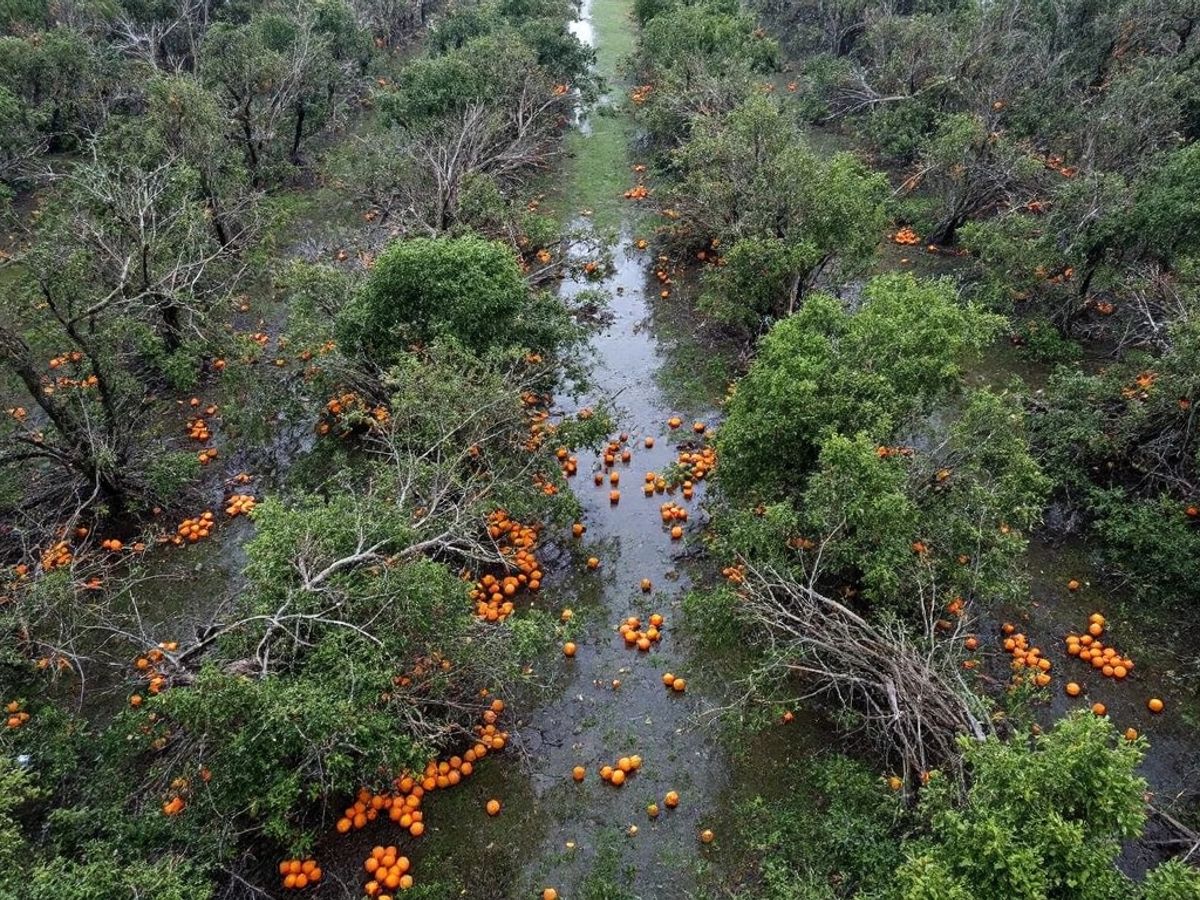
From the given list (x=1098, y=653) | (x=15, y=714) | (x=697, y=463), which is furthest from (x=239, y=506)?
(x=1098, y=653)

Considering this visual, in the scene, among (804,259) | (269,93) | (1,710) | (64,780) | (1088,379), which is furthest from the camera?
(269,93)

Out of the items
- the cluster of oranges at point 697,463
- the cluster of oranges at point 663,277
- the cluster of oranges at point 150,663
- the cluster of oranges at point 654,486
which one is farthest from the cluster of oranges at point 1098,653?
the cluster of oranges at point 150,663

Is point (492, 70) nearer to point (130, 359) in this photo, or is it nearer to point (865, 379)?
point (130, 359)

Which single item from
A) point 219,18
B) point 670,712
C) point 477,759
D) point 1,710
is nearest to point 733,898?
point 670,712

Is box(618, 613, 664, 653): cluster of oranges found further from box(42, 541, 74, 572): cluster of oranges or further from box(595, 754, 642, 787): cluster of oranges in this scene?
box(42, 541, 74, 572): cluster of oranges

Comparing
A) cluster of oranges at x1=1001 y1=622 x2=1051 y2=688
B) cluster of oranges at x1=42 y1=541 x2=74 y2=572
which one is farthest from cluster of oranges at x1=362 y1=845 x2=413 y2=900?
cluster of oranges at x1=1001 y1=622 x2=1051 y2=688

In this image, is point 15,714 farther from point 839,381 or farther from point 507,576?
point 839,381
